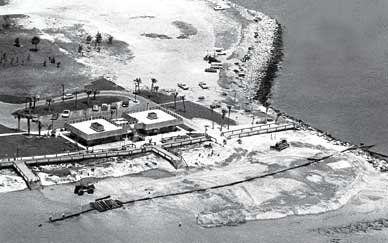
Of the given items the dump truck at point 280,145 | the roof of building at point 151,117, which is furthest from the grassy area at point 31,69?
the dump truck at point 280,145

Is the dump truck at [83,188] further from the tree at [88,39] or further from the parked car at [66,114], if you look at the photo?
the tree at [88,39]

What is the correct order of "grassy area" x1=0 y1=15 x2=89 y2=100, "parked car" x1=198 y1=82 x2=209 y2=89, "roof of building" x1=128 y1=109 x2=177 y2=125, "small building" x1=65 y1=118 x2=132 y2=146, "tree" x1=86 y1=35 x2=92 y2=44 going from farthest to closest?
"tree" x1=86 y1=35 x2=92 y2=44 < "parked car" x1=198 y1=82 x2=209 y2=89 < "grassy area" x1=0 y1=15 x2=89 y2=100 < "roof of building" x1=128 y1=109 x2=177 y2=125 < "small building" x1=65 y1=118 x2=132 y2=146

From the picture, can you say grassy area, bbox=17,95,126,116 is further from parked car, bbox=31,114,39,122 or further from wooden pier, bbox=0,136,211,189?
wooden pier, bbox=0,136,211,189

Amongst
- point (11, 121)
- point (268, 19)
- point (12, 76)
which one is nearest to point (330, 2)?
point (268, 19)

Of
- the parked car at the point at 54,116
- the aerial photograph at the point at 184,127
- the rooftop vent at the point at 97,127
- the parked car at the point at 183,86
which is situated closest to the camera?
the aerial photograph at the point at 184,127

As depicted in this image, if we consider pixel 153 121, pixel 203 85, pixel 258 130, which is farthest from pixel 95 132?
pixel 203 85

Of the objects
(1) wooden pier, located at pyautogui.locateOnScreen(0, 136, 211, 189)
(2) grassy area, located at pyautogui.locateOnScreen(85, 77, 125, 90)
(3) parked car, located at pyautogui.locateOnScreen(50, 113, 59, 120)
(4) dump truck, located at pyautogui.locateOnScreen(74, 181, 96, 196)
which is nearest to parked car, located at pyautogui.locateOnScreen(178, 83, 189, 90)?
(2) grassy area, located at pyautogui.locateOnScreen(85, 77, 125, 90)
